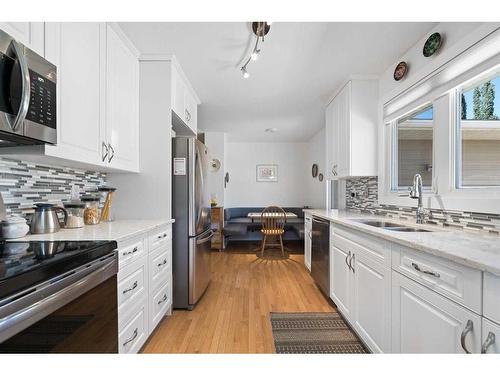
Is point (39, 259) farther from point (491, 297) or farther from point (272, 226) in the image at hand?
point (272, 226)

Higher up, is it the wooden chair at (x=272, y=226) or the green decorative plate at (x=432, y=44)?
the green decorative plate at (x=432, y=44)

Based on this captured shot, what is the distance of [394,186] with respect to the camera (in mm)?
2348

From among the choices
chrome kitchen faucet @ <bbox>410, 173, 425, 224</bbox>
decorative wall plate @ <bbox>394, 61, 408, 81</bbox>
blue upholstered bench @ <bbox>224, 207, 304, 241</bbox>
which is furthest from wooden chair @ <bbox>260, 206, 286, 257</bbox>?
decorative wall plate @ <bbox>394, 61, 408, 81</bbox>

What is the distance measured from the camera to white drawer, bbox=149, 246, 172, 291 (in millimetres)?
1679

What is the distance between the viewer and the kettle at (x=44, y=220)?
1.29 meters

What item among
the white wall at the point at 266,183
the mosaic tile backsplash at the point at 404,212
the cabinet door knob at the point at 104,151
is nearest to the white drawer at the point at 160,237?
the cabinet door knob at the point at 104,151

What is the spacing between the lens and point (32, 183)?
141 centimetres

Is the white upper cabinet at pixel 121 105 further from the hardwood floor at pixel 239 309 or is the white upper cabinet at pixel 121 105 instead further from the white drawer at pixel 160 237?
the hardwood floor at pixel 239 309

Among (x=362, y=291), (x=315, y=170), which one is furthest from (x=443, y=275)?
(x=315, y=170)

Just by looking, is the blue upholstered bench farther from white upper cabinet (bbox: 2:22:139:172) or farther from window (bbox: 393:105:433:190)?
white upper cabinet (bbox: 2:22:139:172)

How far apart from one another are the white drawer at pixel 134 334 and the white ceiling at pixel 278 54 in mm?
2061

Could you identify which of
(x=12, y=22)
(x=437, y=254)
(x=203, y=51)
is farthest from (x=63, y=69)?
(x=437, y=254)

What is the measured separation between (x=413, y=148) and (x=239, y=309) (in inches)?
89.6

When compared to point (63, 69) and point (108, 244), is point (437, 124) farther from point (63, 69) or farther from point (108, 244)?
point (63, 69)
